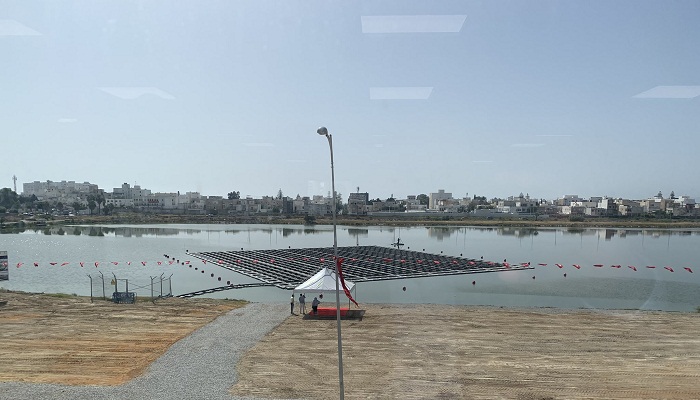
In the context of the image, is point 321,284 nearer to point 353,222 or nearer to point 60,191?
point 353,222

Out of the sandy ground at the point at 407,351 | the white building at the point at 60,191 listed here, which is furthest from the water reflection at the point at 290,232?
the white building at the point at 60,191

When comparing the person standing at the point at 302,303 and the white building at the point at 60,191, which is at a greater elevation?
the white building at the point at 60,191

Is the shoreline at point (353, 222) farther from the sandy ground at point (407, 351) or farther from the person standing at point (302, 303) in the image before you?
the sandy ground at point (407, 351)

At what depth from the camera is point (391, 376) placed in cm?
915

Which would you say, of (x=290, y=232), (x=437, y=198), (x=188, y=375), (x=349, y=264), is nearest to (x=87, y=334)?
(x=188, y=375)

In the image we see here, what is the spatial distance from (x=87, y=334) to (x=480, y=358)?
1080 centimetres

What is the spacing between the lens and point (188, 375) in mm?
9055

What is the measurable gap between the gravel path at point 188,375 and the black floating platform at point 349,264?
13.4 metres

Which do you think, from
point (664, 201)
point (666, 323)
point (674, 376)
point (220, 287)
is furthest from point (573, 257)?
point (664, 201)

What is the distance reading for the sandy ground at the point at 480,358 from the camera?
27.8 ft

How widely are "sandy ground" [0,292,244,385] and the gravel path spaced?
389 mm

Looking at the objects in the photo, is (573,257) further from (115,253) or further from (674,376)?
(115,253)

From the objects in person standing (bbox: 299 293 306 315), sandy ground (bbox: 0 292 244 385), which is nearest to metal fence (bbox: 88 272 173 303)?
sandy ground (bbox: 0 292 244 385)

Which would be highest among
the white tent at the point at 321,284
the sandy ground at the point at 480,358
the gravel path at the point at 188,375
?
the white tent at the point at 321,284
